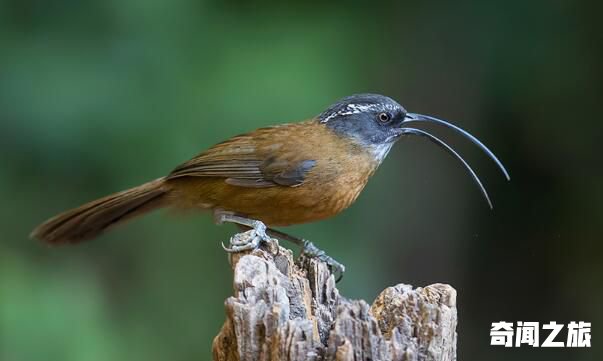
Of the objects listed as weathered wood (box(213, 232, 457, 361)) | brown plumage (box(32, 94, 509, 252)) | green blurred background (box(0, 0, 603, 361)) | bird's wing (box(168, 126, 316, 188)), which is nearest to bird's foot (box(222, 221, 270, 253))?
weathered wood (box(213, 232, 457, 361))

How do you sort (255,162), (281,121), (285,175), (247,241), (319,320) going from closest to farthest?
(319,320) → (247,241) → (285,175) → (255,162) → (281,121)

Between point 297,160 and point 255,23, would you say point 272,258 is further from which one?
point 255,23

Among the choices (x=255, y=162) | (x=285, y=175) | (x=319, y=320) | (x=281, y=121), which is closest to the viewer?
(x=319, y=320)

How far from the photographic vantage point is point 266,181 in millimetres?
4438

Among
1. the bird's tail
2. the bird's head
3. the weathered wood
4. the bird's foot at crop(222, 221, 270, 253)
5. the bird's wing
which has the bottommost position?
the weathered wood

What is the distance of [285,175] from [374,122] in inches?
22.4

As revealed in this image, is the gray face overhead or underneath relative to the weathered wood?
overhead

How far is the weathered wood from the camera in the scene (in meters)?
2.96

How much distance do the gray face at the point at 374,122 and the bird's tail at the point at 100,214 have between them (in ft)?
3.42

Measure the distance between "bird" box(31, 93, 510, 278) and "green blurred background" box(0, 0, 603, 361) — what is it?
63 centimetres

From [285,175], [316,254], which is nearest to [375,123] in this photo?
[285,175]

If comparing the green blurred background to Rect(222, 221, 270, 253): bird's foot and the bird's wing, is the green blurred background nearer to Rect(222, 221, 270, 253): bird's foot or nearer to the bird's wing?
the bird's wing

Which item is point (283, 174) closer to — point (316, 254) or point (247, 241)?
point (316, 254)

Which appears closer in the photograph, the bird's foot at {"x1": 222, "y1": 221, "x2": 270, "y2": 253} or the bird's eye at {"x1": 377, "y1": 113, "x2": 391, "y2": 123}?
the bird's foot at {"x1": 222, "y1": 221, "x2": 270, "y2": 253}
